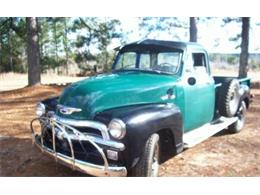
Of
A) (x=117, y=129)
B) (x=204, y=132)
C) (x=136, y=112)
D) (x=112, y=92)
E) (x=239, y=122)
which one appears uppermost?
Answer: (x=112, y=92)

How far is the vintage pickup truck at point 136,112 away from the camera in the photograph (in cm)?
313

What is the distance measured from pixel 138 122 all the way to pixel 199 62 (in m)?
1.84

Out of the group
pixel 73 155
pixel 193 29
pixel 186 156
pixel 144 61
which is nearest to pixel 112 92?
pixel 73 155

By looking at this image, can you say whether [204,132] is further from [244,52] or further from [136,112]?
[244,52]

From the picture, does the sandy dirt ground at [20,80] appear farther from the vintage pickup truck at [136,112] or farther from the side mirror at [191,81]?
the side mirror at [191,81]

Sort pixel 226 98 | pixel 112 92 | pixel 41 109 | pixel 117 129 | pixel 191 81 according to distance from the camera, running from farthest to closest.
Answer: pixel 226 98
pixel 191 81
pixel 41 109
pixel 112 92
pixel 117 129

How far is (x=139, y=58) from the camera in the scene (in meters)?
4.40

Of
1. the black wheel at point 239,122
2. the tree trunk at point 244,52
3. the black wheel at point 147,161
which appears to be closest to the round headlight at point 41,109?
the black wheel at point 147,161

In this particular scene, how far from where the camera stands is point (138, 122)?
3.13 m

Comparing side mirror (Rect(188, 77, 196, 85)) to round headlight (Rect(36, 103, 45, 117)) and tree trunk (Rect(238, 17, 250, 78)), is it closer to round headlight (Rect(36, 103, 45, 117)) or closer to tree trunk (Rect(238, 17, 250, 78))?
round headlight (Rect(36, 103, 45, 117))

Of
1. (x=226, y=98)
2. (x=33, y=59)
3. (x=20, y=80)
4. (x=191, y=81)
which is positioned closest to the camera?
(x=191, y=81)

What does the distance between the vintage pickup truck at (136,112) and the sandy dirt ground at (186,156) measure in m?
0.28

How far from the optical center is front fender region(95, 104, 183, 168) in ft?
10.2
